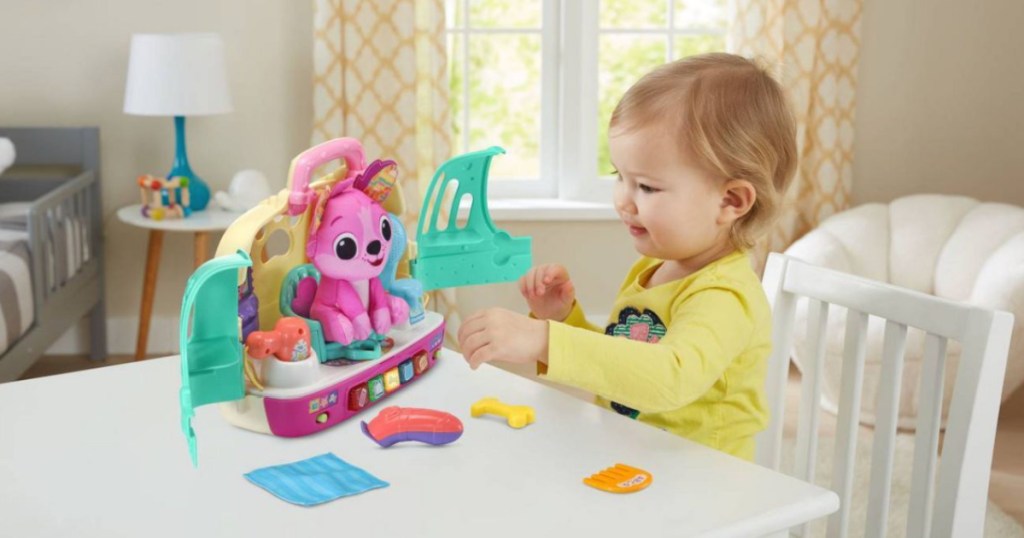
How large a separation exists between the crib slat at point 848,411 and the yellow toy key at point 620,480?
355 mm

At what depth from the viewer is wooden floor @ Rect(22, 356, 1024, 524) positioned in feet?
8.50

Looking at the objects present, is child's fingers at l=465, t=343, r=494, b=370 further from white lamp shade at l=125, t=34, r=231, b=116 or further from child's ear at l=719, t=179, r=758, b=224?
white lamp shade at l=125, t=34, r=231, b=116

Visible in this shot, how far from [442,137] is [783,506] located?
2777mm

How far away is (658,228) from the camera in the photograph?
1.20 metres

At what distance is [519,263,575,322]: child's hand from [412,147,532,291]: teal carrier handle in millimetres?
17

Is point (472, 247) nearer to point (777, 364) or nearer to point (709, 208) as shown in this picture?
point (709, 208)

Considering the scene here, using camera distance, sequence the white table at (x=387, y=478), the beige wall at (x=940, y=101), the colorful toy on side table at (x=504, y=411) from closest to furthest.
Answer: the white table at (x=387, y=478) < the colorful toy on side table at (x=504, y=411) < the beige wall at (x=940, y=101)

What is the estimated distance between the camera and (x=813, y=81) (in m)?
3.67

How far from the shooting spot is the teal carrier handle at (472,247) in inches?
52.2

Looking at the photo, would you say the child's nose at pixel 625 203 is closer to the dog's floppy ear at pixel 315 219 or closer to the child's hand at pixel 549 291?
the child's hand at pixel 549 291

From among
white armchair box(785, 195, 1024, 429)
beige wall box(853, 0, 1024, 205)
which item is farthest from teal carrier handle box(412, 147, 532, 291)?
beige wall box(853, 0, 1024, 205)

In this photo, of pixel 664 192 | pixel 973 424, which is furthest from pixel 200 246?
pixel 973 424

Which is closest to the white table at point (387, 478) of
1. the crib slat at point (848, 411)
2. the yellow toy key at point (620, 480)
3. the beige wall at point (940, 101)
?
the yellow toy key at point (620, 480)

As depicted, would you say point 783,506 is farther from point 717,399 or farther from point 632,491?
point 717,399
